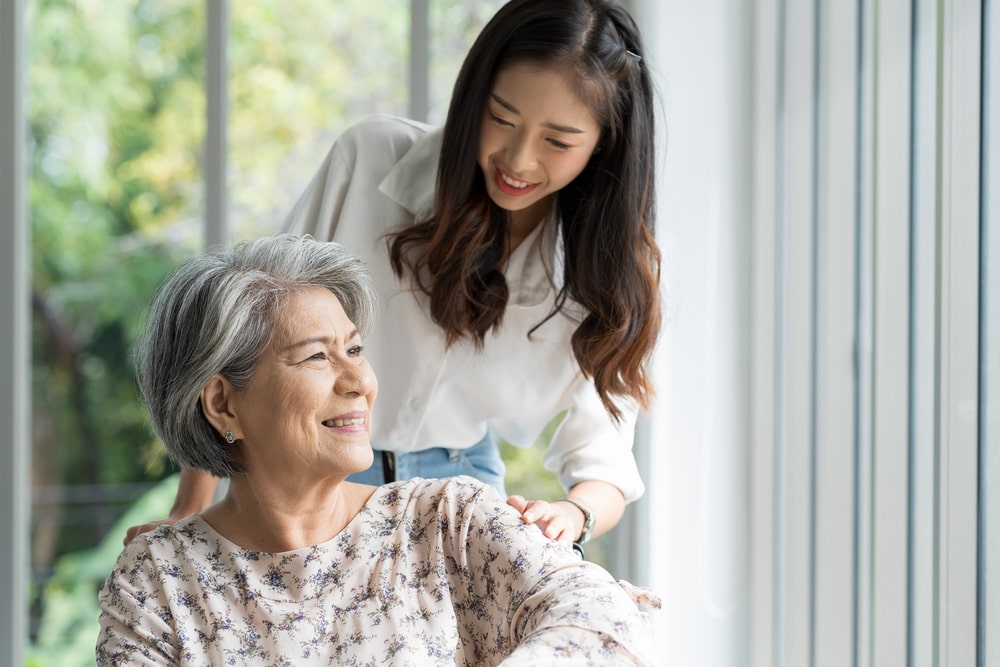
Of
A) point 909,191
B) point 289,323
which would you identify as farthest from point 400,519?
point 909,191

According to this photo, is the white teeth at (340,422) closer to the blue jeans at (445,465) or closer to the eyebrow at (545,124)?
the blue jeans at (445,465)

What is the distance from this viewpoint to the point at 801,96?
1.97 meters

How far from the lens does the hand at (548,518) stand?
1515mm

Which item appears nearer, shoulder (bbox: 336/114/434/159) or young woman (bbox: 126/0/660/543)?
young woman (bbox: 126/0/660/543)

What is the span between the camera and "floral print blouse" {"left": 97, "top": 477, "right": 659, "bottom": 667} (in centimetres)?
140

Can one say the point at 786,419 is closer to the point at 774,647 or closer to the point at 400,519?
the point at 774,647

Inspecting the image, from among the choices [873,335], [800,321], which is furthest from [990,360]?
[800,321]

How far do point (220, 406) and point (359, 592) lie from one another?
0.34m

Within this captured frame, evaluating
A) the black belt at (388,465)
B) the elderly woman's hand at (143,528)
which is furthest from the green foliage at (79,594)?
the elderly woman's hand at (143,528)

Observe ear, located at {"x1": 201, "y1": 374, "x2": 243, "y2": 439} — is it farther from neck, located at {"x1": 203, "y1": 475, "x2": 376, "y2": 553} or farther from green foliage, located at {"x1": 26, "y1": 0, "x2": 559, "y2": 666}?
green foliage, located at {"x1": 26, "y1": 0, "x2": 559, "y2": 666}

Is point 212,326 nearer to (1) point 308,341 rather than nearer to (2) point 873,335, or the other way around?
(1) point 308,341

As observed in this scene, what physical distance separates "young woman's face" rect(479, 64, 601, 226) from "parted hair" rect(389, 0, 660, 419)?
2 centimetres

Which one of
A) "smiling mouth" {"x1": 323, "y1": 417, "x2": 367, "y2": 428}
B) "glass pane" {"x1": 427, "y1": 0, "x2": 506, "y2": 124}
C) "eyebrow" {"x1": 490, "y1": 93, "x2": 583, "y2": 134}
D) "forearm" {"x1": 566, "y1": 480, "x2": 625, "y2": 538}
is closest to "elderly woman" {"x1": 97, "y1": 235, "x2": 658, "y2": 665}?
"smiling mouth" {"x1": 323, "y1": 417, "x2": 367, "y2": 428}

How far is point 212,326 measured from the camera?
1.42 metres
